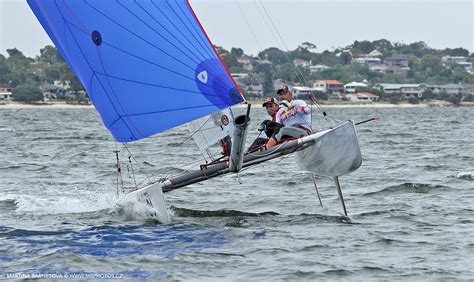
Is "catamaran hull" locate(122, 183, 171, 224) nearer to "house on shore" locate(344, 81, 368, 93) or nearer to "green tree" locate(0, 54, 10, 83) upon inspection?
"house on shore" locate(344, 81, 368, 93)

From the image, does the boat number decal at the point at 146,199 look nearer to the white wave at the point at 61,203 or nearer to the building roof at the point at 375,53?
the white wave at the point at 61,203

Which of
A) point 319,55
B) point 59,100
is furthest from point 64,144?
point 319,55

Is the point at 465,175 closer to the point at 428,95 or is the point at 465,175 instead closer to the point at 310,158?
the point at 310,158

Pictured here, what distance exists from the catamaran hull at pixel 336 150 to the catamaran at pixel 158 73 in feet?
0.04

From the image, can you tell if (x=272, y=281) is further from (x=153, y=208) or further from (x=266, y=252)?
(x=153, y=208)

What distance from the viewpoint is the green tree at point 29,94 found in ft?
381

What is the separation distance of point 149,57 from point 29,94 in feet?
351

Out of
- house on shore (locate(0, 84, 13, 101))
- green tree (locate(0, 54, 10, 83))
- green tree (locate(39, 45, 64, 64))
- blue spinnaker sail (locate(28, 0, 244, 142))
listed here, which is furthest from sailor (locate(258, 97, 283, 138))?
green tree (locate(39, 45, 64, 64))

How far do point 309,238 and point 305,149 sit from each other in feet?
5.25

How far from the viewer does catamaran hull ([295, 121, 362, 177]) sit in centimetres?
1185

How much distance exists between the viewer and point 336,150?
472 inches

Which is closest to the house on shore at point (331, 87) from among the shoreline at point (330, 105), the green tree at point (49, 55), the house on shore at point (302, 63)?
the shoreline at point (330, 105)

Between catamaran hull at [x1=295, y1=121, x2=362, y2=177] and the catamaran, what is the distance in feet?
0.04

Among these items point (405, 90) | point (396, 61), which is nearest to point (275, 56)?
point (405, 90)
